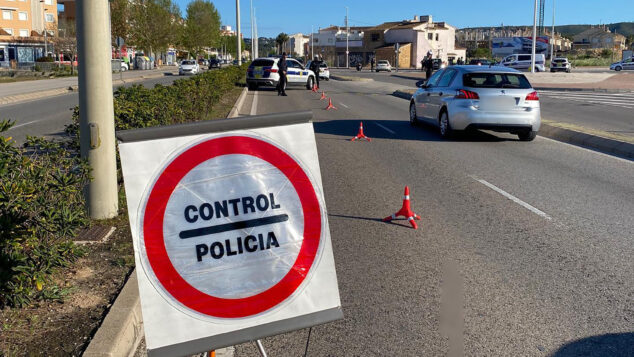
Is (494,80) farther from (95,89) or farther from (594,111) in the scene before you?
(594,111)

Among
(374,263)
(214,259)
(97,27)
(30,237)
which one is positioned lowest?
(374,263)

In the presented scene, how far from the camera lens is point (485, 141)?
15.0 meters

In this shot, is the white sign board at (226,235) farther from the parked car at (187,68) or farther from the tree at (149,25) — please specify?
the tree at (149,25)

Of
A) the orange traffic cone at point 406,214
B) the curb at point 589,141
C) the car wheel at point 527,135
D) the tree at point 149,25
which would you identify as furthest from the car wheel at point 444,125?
the tree at point 149,25

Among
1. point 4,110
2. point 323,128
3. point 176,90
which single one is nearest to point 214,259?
point 176,90

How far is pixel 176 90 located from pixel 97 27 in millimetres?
6599

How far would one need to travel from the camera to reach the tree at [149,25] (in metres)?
92.6

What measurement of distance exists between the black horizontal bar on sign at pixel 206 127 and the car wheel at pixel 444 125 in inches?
491

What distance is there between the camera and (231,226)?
2617 mm

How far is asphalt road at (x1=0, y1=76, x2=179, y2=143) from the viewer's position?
16.1 m

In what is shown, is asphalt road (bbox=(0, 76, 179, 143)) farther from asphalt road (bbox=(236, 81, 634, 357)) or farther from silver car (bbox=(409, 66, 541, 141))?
silver car (bbox=(409, 66, 541, 141))

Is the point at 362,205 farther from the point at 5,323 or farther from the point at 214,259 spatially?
the point at 214,259

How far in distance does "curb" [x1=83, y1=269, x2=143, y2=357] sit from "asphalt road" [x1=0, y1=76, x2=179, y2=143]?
36.7 ft

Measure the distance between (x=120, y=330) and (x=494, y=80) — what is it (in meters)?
12.3
